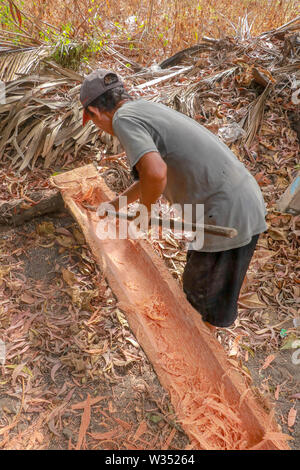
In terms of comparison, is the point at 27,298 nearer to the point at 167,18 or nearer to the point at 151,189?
the point at 151,189

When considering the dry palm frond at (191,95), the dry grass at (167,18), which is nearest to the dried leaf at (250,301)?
the dry palm frond at (191,95)

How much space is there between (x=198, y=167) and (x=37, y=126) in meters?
2.21

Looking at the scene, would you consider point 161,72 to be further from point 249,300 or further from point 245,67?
point 249,300

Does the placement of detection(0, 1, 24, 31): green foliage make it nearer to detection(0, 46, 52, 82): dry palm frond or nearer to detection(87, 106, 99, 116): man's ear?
detection(0, 46, 52, 82): dry palm frond

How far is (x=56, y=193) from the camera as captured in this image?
9.56 feet

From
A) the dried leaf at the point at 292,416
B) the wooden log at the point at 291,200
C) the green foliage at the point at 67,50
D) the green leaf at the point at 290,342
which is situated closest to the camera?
the dried leaf at the point at 292,416

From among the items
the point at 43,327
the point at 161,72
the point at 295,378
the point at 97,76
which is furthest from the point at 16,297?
the point at 161,72

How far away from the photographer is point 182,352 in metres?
2.05

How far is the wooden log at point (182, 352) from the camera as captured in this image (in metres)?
1.70

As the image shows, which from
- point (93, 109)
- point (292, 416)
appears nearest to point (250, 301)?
point (292, 416)

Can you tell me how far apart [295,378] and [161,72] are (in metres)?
3.49

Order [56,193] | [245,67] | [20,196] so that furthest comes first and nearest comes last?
[245,67], [20,196], [56,193]

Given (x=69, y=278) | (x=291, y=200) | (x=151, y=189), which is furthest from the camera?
(x=291, y=200)

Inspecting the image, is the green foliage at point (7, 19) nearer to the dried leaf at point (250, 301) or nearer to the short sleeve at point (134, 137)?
the short sleeve at point (134, 137)
